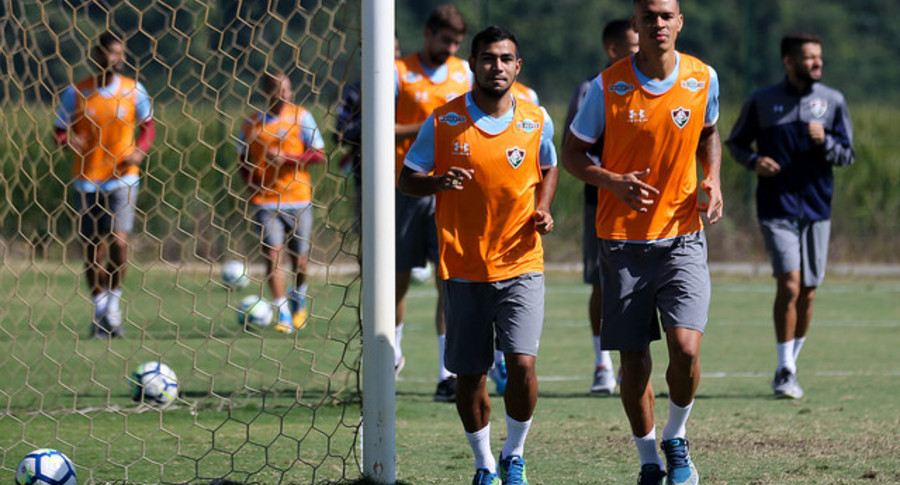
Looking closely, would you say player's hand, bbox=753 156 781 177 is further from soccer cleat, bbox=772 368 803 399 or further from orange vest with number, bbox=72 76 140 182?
orange vest with number, bbox=72 76 140 182

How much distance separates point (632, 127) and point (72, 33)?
141 inches

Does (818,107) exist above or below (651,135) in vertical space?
above

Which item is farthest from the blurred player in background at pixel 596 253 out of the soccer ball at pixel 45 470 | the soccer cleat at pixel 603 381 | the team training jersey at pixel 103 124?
the team training jersey at pixel 103 124

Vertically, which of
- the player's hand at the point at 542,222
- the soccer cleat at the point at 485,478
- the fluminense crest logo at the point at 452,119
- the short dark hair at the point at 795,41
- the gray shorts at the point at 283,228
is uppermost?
the short dark hair at the point at 795,41

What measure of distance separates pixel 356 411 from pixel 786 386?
8.69 ft

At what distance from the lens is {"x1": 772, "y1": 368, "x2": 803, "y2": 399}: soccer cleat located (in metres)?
7.66

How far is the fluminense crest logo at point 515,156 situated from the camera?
5258 millimetres

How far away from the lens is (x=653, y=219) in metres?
5.19


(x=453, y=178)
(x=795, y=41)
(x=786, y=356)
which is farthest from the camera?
(x=795, y=41)

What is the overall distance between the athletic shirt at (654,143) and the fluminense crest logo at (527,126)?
30 cm

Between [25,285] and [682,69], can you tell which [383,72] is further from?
[25,285]

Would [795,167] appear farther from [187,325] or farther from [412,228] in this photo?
[187,325]

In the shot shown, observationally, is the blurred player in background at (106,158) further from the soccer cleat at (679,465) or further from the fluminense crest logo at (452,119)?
the soccer cleat at (679,465)

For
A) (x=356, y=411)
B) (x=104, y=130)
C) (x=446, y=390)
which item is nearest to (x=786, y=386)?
(x=446, y=390)
